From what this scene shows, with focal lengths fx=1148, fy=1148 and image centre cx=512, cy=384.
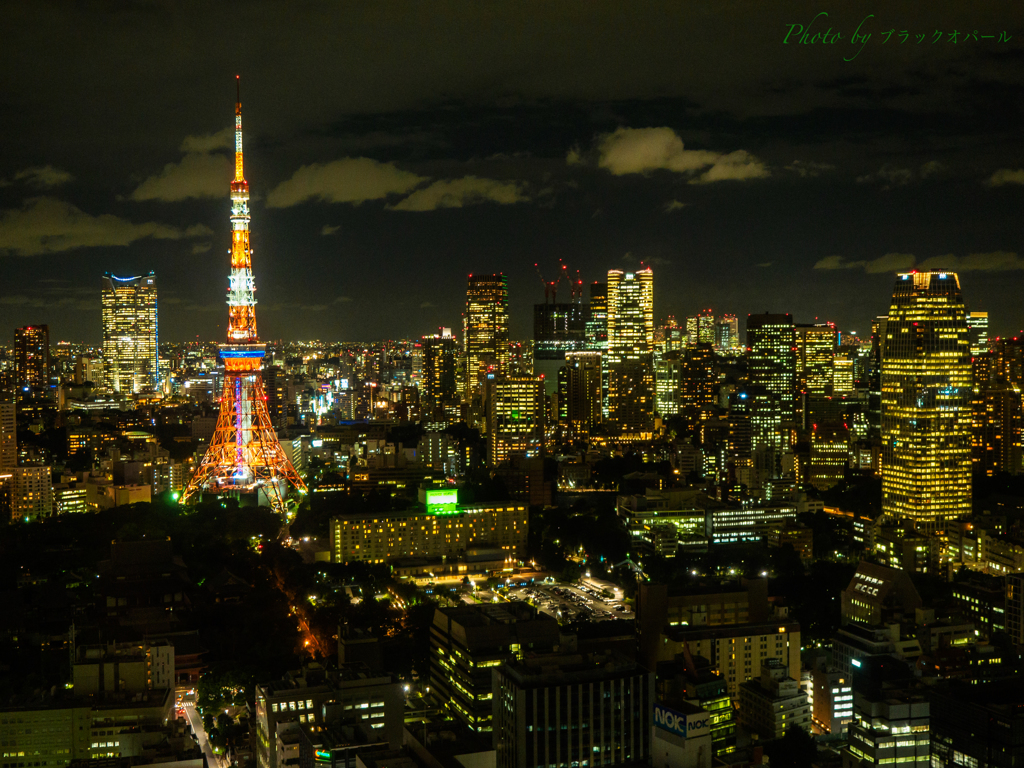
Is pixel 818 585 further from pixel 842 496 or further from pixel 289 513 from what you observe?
pixel 289 513

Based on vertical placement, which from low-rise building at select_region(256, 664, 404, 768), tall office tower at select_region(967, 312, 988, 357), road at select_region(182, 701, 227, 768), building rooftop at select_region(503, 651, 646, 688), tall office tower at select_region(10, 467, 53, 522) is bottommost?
road at select_region(182, 701, 227, 768)

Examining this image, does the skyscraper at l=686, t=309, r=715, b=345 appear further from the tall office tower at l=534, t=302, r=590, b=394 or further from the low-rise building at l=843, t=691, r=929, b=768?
the low-rise building at l=843, t=691, r=929, b=768

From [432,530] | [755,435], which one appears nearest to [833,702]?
[432,530]

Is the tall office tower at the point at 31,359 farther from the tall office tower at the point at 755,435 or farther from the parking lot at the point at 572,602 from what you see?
the parking lot at the point at 572,602

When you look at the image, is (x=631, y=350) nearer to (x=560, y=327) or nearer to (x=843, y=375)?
(x=560, y=327)

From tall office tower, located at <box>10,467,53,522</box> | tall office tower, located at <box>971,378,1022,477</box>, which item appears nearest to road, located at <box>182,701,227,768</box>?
tall office tower, located at <box>10,467,53,522</box>

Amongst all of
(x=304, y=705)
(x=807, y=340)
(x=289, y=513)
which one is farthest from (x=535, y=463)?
(x=807, y=340)
